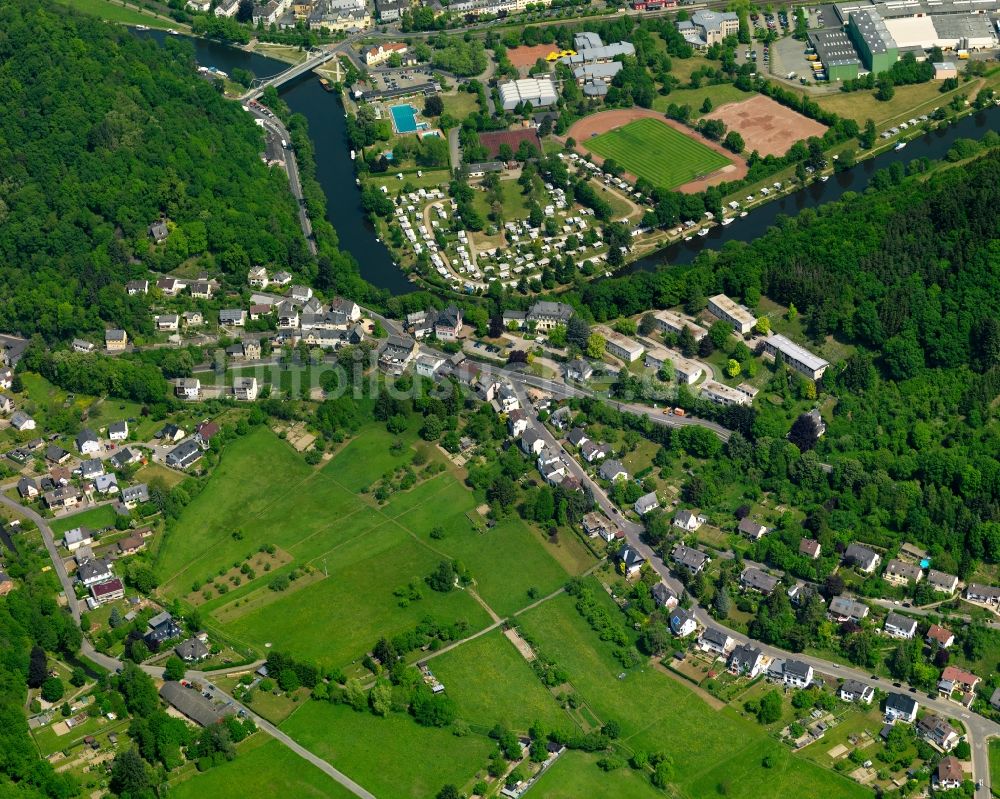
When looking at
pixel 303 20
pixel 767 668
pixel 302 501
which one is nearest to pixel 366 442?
pixel 302 501

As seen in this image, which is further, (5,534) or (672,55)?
(672,55)

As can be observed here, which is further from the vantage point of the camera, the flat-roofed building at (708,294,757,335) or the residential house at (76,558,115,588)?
the flat-roofed building at (708,294,757,335)

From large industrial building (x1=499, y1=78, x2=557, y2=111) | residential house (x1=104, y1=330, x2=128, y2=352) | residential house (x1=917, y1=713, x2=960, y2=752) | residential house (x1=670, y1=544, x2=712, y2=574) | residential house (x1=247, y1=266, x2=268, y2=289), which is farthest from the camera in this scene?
large industrial building (x1=499, y1=78, x2=557, y2=111)

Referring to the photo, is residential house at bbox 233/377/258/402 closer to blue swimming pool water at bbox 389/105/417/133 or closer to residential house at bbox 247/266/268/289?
residential house at bbox 247/266/268/289

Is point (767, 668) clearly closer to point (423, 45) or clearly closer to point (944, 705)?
point (944, 705)

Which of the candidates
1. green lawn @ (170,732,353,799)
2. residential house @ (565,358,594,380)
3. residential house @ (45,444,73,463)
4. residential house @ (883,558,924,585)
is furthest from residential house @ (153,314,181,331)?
residential house @ (883,558,924,585)

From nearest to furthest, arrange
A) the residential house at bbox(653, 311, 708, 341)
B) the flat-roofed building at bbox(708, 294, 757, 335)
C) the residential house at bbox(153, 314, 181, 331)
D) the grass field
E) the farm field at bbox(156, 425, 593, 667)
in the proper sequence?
the farm field at bbox(156, 425, 593, 667)
the flat-roofed building at bbox(708, 294, 757, 335)
the residential house at bbox(653, 311, 708, 341)
the residential house at bbox(153, 314, 181, 331)
the grass field

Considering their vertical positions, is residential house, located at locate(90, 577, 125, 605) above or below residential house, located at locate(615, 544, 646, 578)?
above
